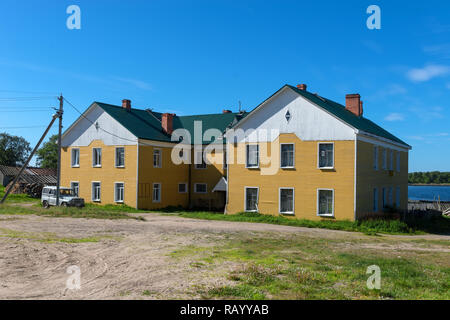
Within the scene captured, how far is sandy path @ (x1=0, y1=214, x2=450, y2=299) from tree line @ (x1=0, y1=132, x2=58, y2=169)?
57.6 m

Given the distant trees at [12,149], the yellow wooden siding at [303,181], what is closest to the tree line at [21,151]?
the distant trees at [12,149]

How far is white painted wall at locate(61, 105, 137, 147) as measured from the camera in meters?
34.0

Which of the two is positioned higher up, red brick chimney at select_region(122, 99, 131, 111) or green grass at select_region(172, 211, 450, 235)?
red brick chimney at select_region(122, 99, 131, 111)

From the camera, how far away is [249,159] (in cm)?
2912

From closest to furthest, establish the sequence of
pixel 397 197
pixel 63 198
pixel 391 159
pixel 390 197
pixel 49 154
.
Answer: pixel 63 198, pixel 390 197, pixel 391 159, pixel 397 197, pixel 49 154

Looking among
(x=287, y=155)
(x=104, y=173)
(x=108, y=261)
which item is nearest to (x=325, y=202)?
(x=287, y=155)

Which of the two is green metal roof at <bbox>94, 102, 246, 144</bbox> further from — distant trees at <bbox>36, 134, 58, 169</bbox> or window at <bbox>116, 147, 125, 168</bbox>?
distant trees at <bbox>36, 134, 58, 169</bbox>

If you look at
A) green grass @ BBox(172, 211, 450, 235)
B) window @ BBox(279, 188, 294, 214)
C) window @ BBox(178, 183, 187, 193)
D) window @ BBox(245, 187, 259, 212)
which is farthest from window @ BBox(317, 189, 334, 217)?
window @ BBox(178, 183, 187, 193)

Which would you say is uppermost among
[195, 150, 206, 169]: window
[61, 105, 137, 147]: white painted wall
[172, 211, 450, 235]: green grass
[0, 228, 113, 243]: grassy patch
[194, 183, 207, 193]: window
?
[61, 105, 137, 147]: white painted wall

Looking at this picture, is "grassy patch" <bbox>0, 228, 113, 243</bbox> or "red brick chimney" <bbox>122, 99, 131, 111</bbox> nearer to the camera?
"grassy patch" <bbox>0, 228, 113, 243</bbox>

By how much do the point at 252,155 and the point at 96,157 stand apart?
48.5ft

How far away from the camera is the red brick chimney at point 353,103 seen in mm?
32475

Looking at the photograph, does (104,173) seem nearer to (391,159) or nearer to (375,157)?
(375,157)
